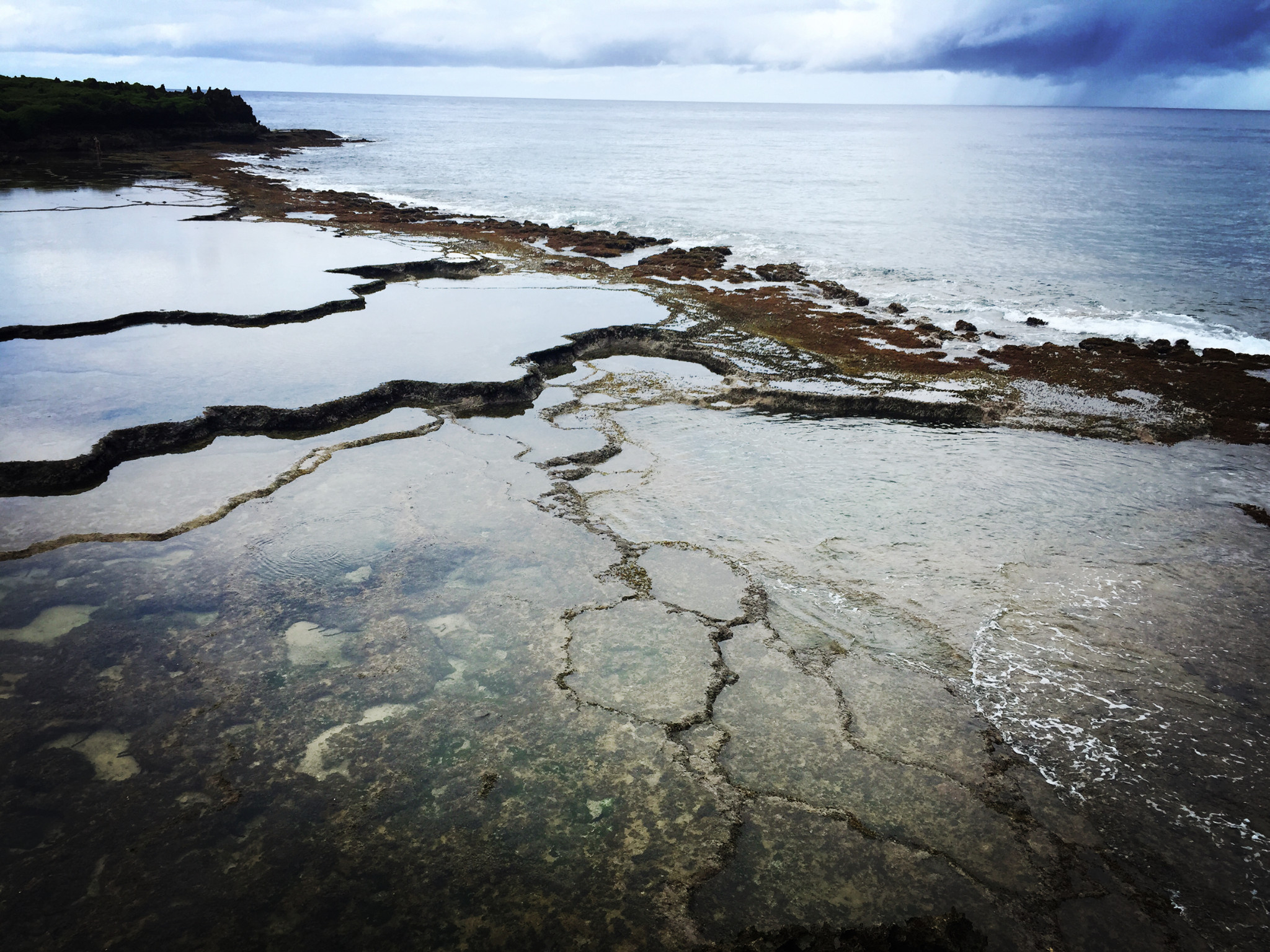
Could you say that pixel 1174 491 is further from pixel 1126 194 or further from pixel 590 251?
pixel 1126 194

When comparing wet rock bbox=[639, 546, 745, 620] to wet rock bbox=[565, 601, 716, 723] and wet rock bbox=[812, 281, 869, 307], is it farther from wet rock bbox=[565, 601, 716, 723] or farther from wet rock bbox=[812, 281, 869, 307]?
wet rock bbox=[812, 281, 869, 307]

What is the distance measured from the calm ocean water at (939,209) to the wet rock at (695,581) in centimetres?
1248

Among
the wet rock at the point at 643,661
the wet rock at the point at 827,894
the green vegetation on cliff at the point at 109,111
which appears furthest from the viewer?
the green vegetation on cliff at the point at 109,111

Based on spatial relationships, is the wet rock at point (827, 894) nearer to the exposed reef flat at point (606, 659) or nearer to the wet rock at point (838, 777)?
the exposed reef flat at point (606, 659)

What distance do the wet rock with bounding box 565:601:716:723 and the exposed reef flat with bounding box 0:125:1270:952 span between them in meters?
0.03

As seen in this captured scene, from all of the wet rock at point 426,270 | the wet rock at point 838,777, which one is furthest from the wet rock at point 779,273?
the wet rock at point 838,777

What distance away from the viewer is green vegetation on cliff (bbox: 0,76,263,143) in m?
42.3

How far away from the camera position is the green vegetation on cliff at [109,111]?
42.3 m

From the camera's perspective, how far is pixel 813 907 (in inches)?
135

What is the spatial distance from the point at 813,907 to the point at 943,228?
104 feet

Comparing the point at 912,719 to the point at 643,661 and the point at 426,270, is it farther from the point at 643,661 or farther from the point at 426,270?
the point at 426,270

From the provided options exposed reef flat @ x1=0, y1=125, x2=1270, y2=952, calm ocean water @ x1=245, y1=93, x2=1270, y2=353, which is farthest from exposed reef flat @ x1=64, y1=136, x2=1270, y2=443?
calm ocean water @ x1=245, y1=93, x2=1270, y2=353

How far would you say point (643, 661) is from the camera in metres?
5.01

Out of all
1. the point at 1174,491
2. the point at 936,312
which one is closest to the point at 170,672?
the point at 1174,491
